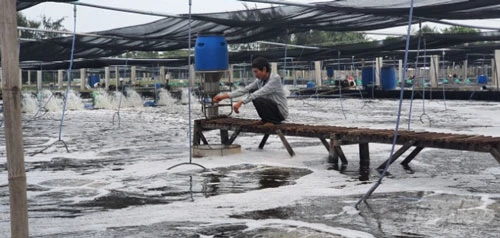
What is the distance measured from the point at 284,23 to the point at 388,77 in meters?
15.7

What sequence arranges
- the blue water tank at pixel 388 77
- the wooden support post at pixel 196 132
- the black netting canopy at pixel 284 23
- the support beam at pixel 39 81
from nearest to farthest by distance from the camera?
1. the wooden support post at pixel 196 132
2. the black netting canopy at pixel 284 23
3. the support beam at pixel 39 81
4. the blue water tank at pixel 388 77

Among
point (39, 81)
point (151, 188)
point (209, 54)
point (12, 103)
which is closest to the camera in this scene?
point (12, 103)

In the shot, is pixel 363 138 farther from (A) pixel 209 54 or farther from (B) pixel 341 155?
(A) pixel 209 54

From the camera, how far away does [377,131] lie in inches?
312

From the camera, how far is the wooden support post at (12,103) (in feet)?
9.93

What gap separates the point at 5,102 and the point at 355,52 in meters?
19.9

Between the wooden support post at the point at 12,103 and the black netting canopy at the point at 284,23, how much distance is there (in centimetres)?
825

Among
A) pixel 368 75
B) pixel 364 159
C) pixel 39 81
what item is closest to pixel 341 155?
pixel 364 159

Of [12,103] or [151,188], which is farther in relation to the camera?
[151,188]

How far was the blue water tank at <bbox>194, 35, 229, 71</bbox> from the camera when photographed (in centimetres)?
984

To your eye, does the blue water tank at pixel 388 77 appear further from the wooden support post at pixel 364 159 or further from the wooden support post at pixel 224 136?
the wooden support post at pixel 364 159

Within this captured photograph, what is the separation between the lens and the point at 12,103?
302 centimetres

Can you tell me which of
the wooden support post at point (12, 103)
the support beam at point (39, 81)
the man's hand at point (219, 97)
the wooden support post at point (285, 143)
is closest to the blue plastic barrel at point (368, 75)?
the support beam at point (39, 81)

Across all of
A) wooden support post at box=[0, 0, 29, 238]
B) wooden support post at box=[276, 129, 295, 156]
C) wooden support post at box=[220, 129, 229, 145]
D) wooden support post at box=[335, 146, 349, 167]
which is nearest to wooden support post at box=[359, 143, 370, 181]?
wooden support post at box=[335, 146, 349, 167]
